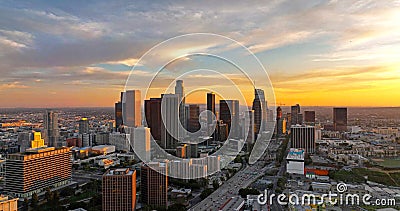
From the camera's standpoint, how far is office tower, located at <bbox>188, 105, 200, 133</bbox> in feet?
11.3

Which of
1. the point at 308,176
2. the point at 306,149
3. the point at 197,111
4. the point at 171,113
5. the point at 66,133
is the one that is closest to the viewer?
the point at 171,113

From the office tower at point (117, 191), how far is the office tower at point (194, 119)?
1.38 metres

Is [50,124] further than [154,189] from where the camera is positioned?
Yes

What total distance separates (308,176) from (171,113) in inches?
217

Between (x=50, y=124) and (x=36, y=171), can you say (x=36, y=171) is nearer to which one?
(x=36, y=171)

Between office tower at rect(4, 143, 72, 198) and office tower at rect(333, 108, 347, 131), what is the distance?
12064mm

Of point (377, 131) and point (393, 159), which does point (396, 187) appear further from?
point (377, 131)

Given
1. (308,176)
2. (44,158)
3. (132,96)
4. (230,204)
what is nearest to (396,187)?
(308,176)

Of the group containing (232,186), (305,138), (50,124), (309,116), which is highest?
(309,116)

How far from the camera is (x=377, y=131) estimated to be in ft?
43.9

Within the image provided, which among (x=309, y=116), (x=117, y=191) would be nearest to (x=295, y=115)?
(x=309, y=116)

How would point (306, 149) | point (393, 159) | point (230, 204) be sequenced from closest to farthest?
1. point (230, 204)
2. point (393, 159)
3. point (306, 149)

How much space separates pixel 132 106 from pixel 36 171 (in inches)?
193

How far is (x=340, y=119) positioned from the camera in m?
15.0
